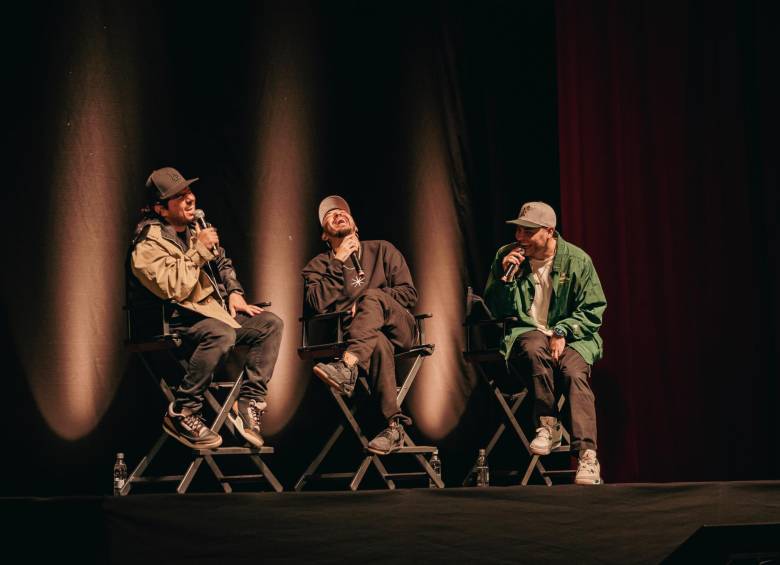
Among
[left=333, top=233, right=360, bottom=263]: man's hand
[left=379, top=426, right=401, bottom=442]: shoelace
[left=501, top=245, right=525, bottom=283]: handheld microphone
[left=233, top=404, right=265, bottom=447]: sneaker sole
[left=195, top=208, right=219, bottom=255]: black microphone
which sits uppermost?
[left=195, top=208, right=219, bottom=255]: black microphone

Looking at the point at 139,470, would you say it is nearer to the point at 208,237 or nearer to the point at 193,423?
the point at 193,423

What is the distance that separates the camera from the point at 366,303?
3707mm

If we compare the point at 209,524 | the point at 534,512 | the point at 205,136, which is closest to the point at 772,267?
the point at 534,512

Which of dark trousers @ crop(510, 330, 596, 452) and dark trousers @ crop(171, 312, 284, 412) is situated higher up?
dark trousers @ crop(171, 312, 284, 412)

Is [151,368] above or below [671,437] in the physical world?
above

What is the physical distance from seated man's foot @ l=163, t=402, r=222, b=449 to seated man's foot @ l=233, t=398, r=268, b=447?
15 centimetres

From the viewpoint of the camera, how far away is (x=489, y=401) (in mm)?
4910

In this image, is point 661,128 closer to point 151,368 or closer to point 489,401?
point 489,401

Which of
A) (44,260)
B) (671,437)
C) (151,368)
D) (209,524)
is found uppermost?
(44,260)

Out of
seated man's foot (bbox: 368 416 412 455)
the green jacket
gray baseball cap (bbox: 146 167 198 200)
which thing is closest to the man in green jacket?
the green jacket

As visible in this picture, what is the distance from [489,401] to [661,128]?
61.1 inches

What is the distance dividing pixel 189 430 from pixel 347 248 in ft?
3.30

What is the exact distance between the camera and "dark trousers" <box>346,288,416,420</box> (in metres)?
3.59

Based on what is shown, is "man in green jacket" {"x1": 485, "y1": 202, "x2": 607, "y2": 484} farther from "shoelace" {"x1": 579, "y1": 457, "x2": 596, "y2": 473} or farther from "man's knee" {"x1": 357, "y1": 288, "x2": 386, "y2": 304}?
"man's knee" {"x1": 357, "y1": 288, "x2": 386, "y2": 304}
